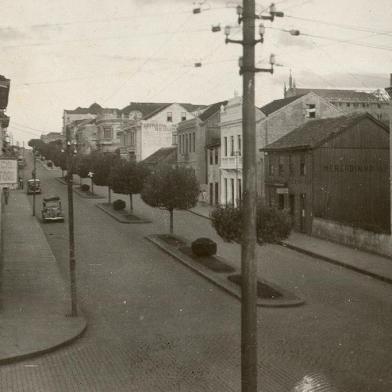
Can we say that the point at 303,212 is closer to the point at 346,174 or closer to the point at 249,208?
the point at 346,174

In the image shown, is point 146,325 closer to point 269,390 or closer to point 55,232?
point 269,390

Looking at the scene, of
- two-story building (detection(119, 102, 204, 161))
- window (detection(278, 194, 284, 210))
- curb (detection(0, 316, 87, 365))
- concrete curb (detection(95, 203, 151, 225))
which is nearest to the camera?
curb (detection(0, 316, 87, 365))

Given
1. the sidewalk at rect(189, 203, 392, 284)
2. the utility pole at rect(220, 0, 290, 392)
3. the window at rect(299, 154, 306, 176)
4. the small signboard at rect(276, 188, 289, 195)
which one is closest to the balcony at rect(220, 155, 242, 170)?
the small signboard at rect(276, 188, 289, 195)

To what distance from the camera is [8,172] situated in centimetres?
2164

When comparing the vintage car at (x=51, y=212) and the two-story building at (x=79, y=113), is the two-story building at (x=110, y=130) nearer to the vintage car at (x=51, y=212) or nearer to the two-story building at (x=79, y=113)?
the vintage car at (x=51, y=212)

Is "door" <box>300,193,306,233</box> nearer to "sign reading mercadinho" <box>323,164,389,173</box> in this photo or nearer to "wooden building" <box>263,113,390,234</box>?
"wooden building" <box>263,113,390,234</box>

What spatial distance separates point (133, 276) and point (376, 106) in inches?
3348

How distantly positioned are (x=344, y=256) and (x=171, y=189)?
38.7 feet

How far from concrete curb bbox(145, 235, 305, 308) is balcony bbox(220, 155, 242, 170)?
1617 centimetres

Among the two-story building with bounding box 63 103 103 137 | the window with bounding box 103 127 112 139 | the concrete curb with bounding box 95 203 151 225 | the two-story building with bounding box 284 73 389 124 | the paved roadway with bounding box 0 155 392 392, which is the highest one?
the two-story building with bounding box 63 103 103 137

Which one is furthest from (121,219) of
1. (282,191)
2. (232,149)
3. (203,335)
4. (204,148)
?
(203,335)

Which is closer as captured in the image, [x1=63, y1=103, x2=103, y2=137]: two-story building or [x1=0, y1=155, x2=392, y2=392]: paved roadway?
[x1=0, y1=155, x2=392, y2=392]: paved roadway

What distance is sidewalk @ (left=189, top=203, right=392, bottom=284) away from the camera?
91.9 ft

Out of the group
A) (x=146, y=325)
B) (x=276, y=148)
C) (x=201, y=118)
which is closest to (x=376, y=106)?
(x=201, y=118)
